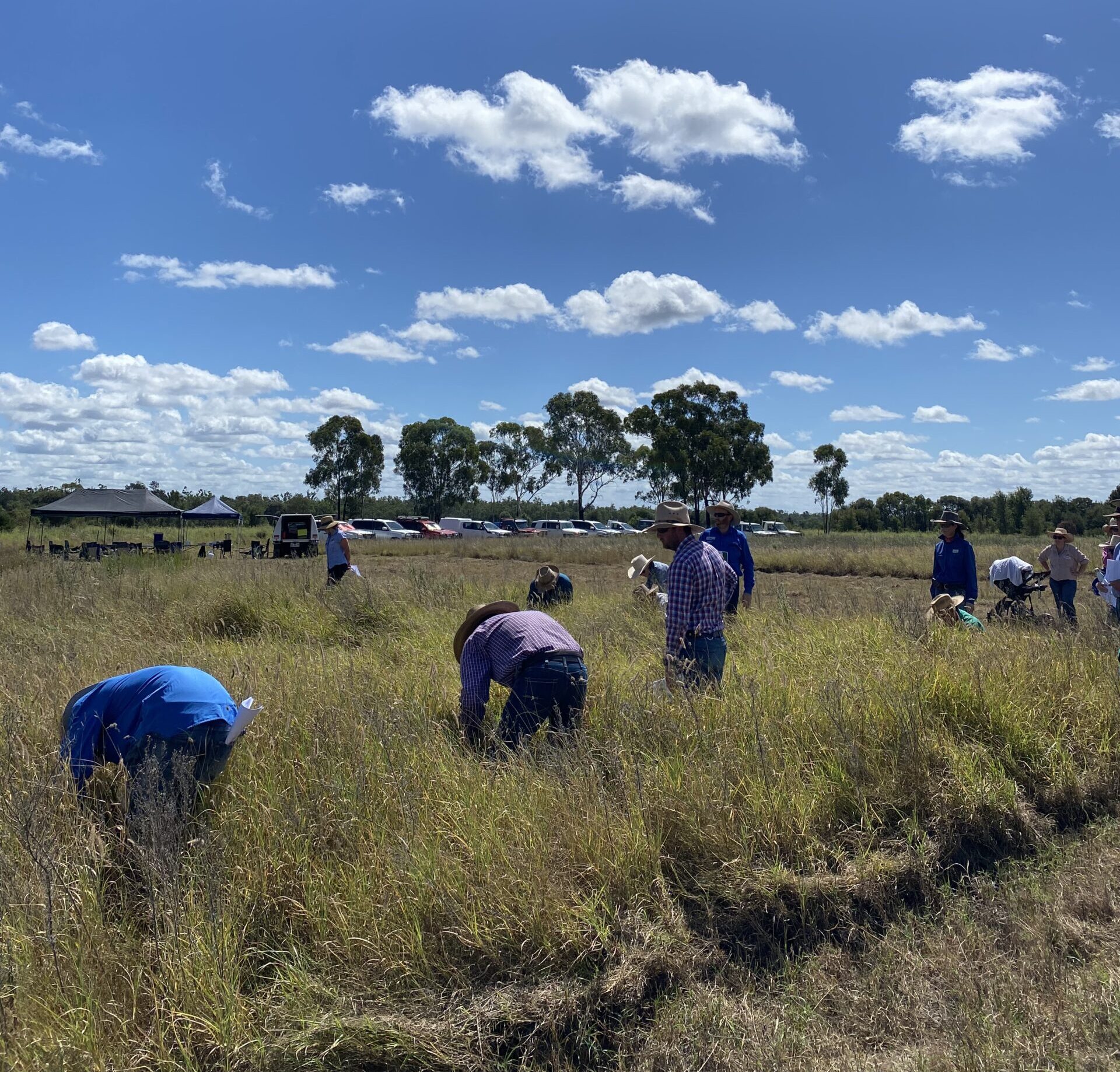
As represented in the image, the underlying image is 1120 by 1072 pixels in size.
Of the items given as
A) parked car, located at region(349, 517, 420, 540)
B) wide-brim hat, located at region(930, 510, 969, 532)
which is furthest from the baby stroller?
parked car, located at region(349, 517, 420, 540)

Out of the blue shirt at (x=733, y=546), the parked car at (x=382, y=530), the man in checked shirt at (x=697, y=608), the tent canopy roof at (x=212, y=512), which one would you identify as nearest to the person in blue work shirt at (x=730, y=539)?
the blue shirt at (x=733, y=546)

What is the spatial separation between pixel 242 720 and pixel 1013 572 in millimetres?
8101

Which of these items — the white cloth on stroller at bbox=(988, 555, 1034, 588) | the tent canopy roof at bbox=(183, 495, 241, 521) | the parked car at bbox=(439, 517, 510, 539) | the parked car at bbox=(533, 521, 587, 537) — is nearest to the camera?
the white cloth on stroller at bbox=(988, 555, 1034, 588)

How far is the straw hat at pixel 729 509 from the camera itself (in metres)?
7.84

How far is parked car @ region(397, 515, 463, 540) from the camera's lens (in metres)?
50.8

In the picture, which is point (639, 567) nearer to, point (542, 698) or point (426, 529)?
point (542, 698)

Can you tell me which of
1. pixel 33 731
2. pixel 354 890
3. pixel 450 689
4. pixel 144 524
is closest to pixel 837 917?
pixel 354 890

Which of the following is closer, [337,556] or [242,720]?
[242,720]

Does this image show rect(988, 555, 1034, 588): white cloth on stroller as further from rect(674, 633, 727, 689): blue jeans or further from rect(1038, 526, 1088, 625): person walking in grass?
rect(674, 633, 727, 689): blue jeans

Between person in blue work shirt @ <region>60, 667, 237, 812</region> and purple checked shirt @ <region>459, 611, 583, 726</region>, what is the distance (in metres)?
1.22

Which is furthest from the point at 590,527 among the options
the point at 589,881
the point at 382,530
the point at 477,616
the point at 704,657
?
the point at 589,881

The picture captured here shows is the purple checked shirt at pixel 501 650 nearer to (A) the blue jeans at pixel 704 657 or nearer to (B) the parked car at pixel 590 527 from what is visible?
(A) the blue jeans at pixel 704 657

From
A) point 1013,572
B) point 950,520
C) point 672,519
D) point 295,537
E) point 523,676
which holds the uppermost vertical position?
point 950,520

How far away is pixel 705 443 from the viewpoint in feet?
176
